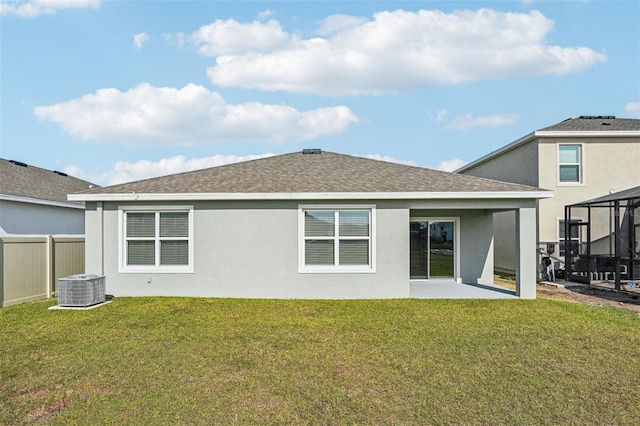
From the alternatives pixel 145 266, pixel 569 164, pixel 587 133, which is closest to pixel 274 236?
pixel 145 266

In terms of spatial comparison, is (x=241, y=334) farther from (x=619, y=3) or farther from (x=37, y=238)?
→ (x=619, y=3)

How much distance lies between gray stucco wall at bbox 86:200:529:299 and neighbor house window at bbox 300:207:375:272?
240mm

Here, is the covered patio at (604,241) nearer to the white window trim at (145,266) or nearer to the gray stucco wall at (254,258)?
the gray stucco wall at (254,258)

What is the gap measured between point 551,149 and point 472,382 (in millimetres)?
13082

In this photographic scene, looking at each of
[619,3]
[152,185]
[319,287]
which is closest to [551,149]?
[619,3]

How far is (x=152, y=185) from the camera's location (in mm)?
10891

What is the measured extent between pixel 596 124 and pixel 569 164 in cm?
242

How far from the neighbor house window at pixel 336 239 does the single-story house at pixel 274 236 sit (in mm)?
27

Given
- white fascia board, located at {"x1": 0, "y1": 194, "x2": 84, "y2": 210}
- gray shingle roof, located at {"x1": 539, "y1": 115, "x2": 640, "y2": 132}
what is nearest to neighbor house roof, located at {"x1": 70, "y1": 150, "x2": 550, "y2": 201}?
white fascia board, located at {"x1": 0, "y1": 194, "x2": 84, "y2": 210}

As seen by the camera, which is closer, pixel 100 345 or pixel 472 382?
pixel 472 382

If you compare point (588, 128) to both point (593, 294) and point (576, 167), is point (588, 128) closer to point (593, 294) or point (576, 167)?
point (576, 167)

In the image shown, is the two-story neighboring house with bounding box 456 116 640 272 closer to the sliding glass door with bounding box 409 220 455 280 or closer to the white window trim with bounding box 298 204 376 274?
the sliding glass door with bounding box 409 220 455 280

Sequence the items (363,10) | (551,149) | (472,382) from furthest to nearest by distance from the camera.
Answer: (551,149) < (363,10) < (472,382)

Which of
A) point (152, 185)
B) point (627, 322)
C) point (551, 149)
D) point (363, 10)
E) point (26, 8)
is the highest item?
point (363, 10)
